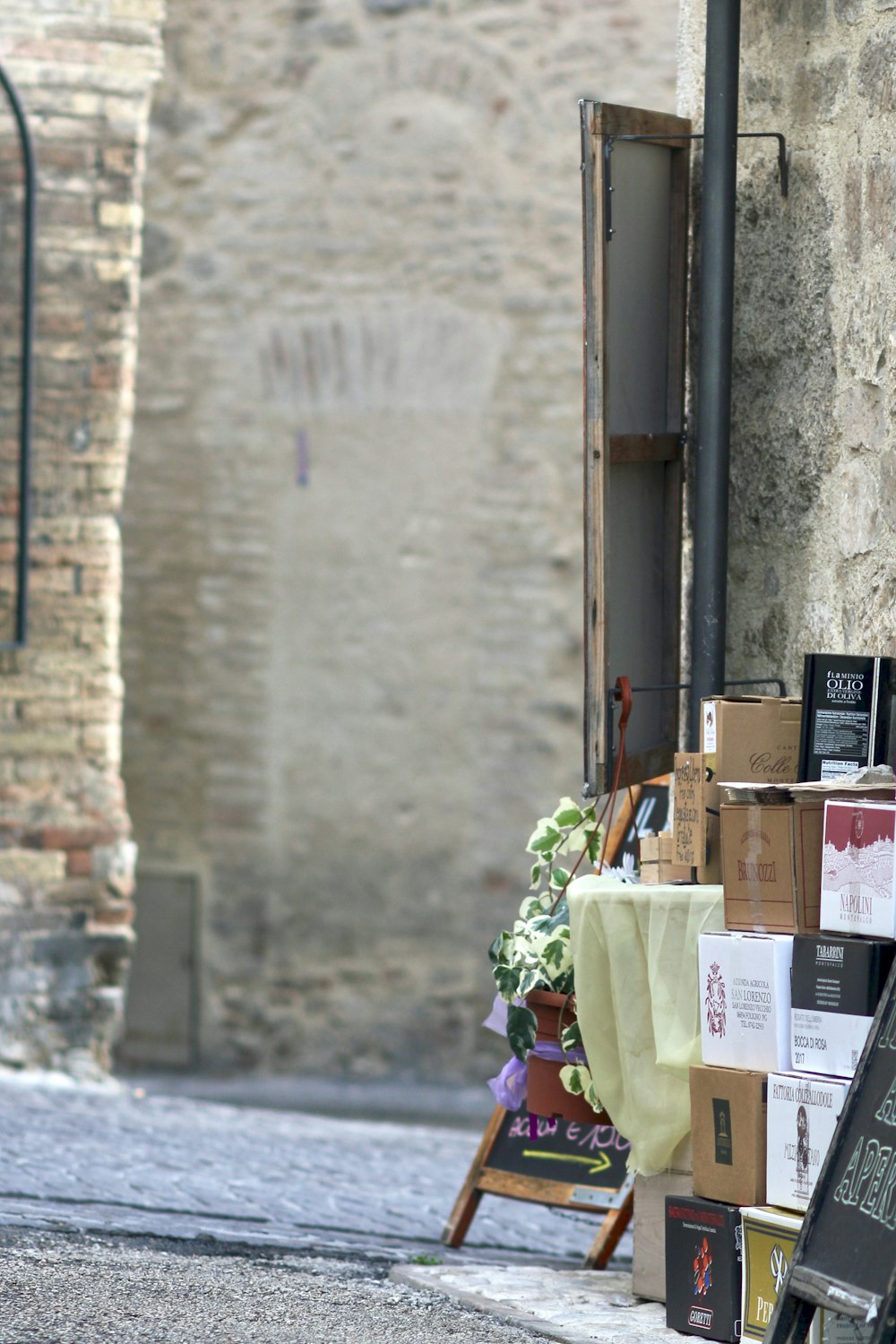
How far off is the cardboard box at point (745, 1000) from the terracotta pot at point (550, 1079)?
47 cm

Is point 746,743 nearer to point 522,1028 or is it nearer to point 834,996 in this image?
point 834,996

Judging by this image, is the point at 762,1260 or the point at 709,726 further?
the point at 709,726

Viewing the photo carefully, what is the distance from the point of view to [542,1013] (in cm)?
361

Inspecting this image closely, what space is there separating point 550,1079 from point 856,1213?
1041 mm

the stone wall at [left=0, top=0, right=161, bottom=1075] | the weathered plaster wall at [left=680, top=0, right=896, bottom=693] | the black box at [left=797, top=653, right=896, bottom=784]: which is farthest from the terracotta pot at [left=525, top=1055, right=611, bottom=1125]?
the stone wall at [left=0, top=0, right=161, bottom=1075]

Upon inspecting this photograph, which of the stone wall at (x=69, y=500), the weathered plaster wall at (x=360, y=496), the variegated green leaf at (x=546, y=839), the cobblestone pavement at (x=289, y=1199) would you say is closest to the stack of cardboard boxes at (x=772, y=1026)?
the cobblestone pavement at (x=289, y=1199)

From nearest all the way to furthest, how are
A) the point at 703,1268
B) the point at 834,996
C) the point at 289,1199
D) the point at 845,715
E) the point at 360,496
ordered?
the point at 834,996 < the point at 703,1268 < the point at 845,715 < the point at 289,1199 < the point at 360,496

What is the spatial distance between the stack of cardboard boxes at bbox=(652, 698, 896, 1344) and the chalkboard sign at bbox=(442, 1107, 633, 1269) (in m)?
0.86

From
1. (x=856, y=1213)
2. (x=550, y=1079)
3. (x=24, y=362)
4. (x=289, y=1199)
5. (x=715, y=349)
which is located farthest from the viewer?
(x=24, y=362)

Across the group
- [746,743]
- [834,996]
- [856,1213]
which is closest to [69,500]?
[746,743]

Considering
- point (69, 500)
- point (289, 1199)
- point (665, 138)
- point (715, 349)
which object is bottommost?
point (289, 1199)

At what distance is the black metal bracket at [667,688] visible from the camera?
369cm

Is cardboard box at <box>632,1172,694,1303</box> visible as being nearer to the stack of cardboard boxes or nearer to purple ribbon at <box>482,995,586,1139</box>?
the stack of cardboard boxes

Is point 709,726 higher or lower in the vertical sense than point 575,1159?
higher
